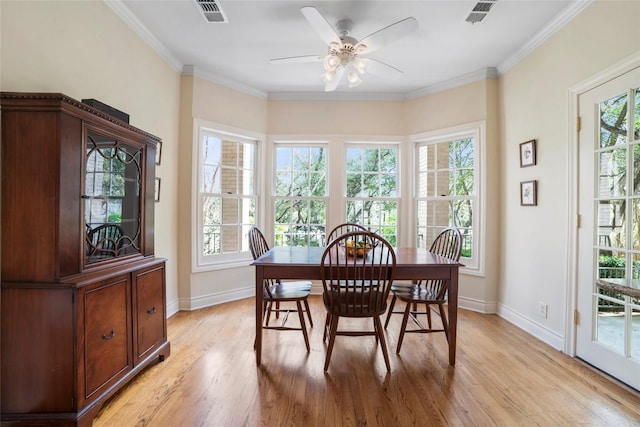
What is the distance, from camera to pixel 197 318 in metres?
3.17

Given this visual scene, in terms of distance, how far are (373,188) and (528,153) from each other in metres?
1.80

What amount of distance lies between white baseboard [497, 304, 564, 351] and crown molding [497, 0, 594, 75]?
2530 millimetres

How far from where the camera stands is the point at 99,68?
229 cm

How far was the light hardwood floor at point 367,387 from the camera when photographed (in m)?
1.66

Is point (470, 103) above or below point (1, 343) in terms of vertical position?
above

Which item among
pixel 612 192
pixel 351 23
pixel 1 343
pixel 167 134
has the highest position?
pixel 351 23

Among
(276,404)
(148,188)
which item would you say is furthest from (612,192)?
(148,188)

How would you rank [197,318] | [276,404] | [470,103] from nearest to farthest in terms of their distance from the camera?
[276,404], [197,318], [470,103]

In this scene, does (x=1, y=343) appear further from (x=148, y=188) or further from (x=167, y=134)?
(x=167, y=134)

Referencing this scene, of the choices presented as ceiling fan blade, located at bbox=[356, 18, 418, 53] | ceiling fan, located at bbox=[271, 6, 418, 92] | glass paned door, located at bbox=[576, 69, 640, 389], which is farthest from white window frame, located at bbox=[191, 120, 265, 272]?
glass paned door, located at bbox=[576, 69, 640, 389]

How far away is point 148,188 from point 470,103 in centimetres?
344

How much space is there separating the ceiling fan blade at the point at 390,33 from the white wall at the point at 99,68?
6.30ft

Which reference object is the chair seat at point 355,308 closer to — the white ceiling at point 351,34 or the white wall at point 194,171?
the white wall at point 194,171

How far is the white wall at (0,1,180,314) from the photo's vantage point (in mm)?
1706
